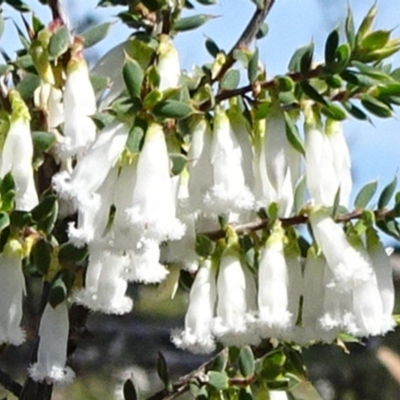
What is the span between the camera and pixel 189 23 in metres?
0.91

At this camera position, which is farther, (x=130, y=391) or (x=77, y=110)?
(x=130, y=391)

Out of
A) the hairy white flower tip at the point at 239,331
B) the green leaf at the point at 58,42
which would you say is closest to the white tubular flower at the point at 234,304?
the hairy white flower tip at the point at 239,331

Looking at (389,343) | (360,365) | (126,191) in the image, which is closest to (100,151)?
(126,191)

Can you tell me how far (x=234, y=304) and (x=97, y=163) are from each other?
17 cm

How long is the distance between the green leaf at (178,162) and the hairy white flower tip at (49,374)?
0.61ft

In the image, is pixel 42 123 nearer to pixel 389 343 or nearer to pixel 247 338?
pixel 247 338

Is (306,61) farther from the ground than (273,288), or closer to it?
farther from the ground

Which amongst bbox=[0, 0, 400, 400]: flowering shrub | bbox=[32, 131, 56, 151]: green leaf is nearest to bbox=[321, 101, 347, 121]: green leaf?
bbox=[0, 0, 400, 400]: flowering shrub

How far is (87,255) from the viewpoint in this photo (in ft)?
2.68

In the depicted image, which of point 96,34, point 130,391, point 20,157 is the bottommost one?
point 130,391

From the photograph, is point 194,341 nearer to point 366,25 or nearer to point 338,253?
point 338,253

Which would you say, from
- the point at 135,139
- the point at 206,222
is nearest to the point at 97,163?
the point at 135,139

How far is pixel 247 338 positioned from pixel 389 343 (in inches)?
100

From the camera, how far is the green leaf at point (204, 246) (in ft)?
2.78
